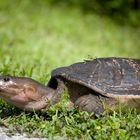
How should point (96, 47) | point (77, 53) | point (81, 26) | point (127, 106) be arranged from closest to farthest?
point (127, 106)
point (77, 53)
point (96, 47)
point (81, 26)

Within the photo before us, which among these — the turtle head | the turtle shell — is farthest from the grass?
the turtle shell

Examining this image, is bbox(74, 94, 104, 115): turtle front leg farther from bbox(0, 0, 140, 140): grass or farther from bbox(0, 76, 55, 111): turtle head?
bbox(0, 76, 55, 111): turtle head

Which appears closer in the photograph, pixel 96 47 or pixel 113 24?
pixel 96 47

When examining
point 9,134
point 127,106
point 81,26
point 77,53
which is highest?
point 81,26

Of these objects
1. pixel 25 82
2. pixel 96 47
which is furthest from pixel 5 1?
pixel 25 82

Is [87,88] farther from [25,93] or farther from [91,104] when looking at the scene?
[25,93]

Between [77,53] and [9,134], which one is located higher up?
[77,53]

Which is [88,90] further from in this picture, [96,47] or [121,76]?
[96,47]
